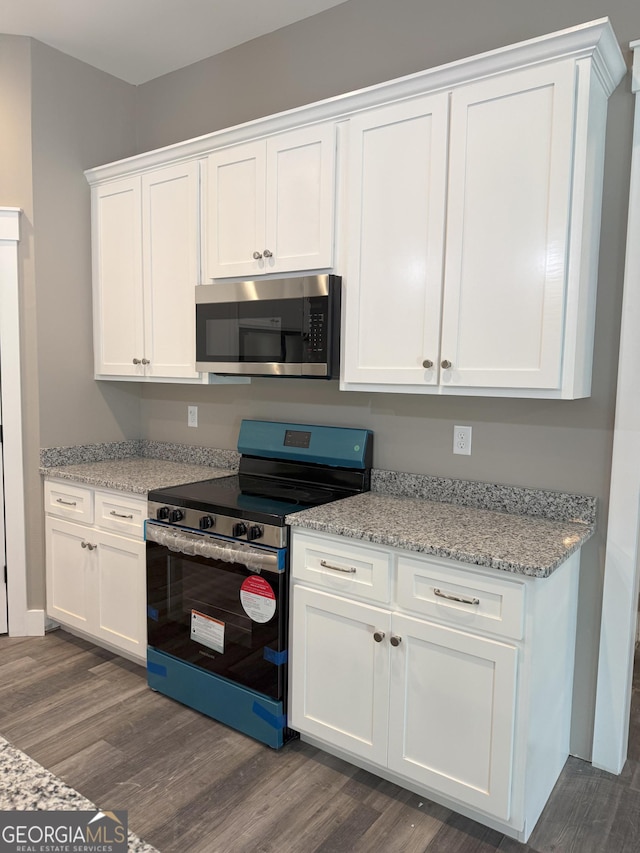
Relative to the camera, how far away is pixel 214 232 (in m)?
2.79

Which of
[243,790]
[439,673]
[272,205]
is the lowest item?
[243,790]

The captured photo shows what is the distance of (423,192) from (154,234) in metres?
1.50

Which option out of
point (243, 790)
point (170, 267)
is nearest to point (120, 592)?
point (243, 790)

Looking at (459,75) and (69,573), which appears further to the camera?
(69,573)

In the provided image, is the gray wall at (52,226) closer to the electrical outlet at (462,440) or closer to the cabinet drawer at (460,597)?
the electrical outlet at (462,440)

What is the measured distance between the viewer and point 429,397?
254 centimetres

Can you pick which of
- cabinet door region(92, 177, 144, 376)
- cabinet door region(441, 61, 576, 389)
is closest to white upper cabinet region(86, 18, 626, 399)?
cabinet door region(441, 61, 576, 389)

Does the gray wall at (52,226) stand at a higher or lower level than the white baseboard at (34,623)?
higher

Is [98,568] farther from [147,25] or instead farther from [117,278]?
[147,25]

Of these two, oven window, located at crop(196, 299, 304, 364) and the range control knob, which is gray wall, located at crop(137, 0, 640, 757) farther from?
the range control knob

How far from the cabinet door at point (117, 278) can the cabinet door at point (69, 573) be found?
0.87 metres

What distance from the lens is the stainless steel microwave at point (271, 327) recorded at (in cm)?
242

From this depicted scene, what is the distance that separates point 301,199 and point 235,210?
373mm

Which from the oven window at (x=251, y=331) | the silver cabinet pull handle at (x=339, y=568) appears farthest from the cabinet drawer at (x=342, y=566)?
the oven window at (x=251, y=331)
